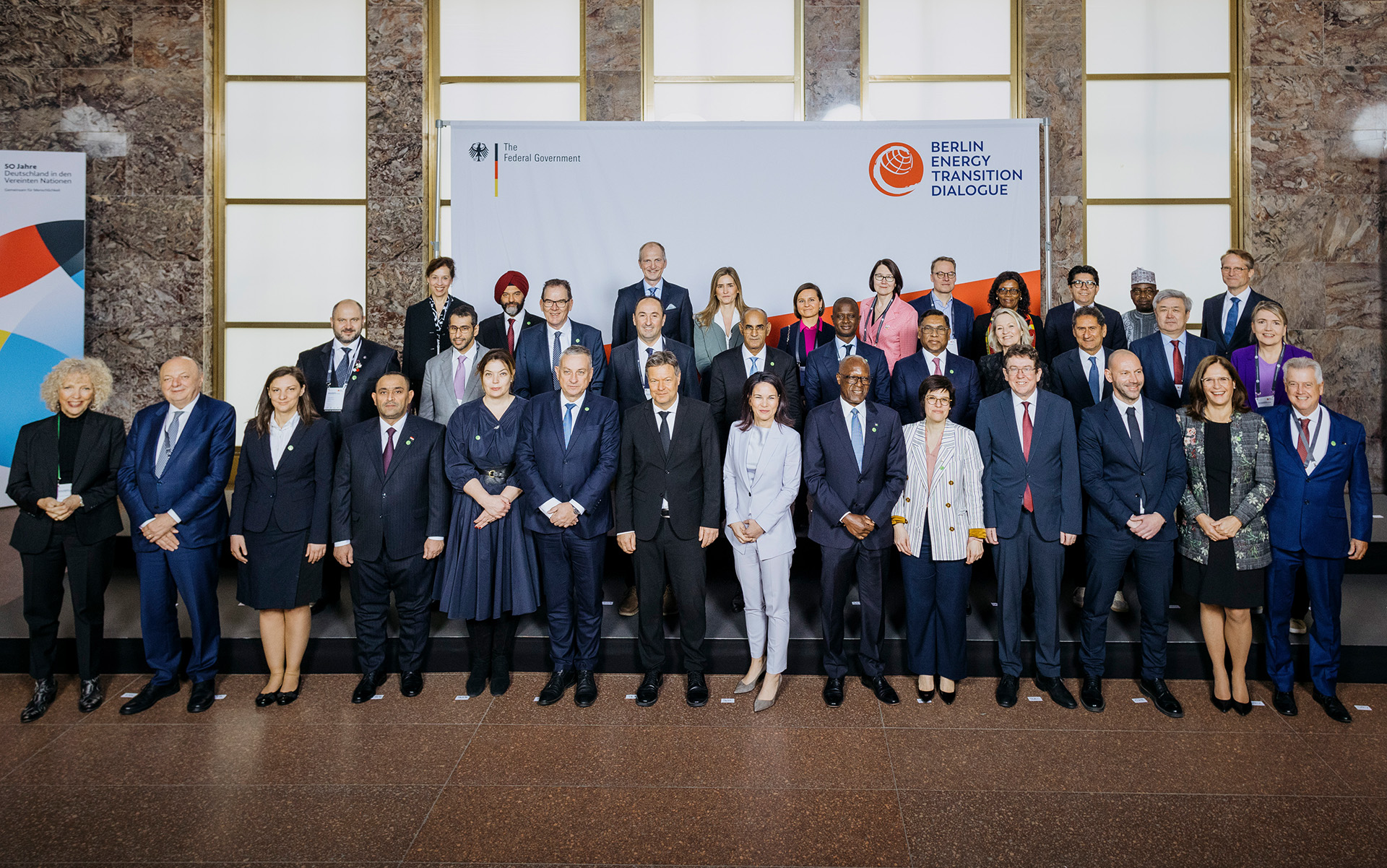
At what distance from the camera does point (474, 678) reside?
3.78 metres

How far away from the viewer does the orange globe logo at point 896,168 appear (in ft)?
18.6

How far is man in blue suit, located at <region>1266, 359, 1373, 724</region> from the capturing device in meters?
3.49

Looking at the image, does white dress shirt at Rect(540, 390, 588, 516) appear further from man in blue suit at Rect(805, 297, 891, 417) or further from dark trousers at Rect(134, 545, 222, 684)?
dark trousers at Rect(134, 545, 222, 684)

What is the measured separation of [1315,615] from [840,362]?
2.44m

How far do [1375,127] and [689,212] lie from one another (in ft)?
19.8

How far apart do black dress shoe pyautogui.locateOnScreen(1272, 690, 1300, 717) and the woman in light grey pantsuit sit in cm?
220

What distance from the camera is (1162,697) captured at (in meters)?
3.57

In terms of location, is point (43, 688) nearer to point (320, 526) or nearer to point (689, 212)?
point (320, 526)

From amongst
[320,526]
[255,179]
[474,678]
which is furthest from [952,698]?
[255,179]

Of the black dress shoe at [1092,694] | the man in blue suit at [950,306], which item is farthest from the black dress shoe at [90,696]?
the man in blue suit at [950,306]

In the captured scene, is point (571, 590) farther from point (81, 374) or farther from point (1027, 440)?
point (81, 374)

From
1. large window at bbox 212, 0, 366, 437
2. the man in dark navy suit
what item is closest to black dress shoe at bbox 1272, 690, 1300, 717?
the man in dark navy suit

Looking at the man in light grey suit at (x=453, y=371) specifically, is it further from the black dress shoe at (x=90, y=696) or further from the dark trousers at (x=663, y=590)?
the black dress shoe at (x=90, y=696)

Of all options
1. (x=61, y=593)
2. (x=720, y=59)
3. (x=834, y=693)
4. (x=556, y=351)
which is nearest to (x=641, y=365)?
(x=556, y=351)
